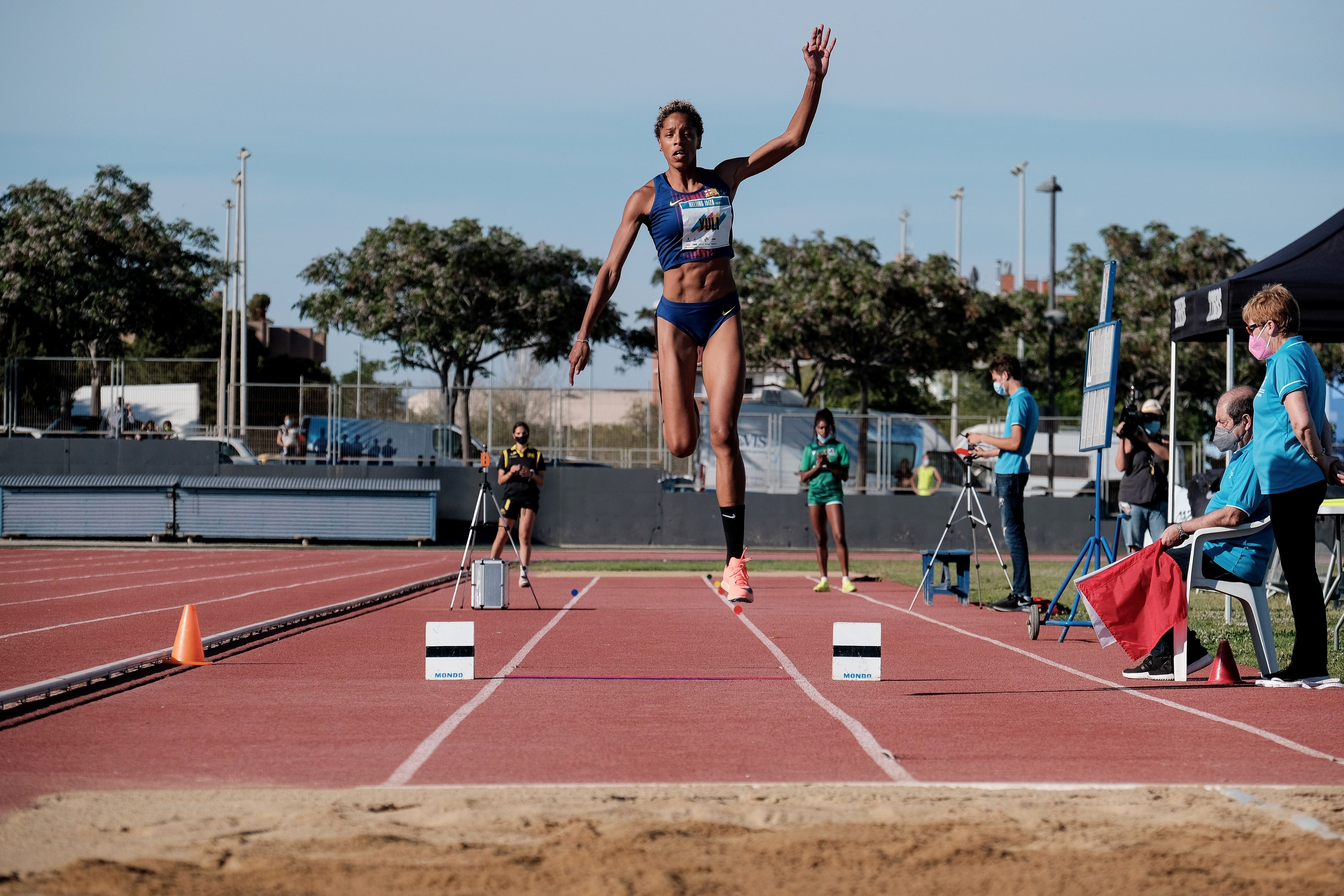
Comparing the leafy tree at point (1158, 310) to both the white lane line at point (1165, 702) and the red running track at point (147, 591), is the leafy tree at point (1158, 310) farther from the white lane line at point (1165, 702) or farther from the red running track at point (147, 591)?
the white lane line at point (1165, 702)

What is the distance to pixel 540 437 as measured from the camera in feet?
88.7

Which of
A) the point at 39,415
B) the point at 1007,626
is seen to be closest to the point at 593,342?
the point at 39,415

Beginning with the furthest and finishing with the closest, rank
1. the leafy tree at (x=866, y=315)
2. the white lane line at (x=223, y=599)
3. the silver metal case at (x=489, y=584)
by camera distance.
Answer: the leafy tree at (x=866, y=315) < the silver metal case at (x=489, y=584) < the white lane line at (x=223, y=599)

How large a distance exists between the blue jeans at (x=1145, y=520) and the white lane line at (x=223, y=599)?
8.51 m

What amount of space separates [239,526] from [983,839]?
23.4 meters

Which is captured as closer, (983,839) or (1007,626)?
(983,839)

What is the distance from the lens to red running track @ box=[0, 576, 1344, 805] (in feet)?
14.2

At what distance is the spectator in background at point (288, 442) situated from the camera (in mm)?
27078

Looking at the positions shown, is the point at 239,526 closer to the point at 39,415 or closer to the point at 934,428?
the point at 39,415

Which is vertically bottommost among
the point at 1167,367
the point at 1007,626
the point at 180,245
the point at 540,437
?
the point at 1007,626

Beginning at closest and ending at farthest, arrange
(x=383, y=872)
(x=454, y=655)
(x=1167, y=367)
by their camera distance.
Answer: (x=383, y=872) < (x=454, y=655) < (x=1167, y=367)

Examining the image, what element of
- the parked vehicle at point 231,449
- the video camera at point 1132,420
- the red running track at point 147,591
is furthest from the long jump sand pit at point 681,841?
the parked vehicle at point 231,449

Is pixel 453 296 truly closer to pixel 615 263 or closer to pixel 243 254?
pixel 243 254

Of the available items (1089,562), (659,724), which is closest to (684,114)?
(659,724)
